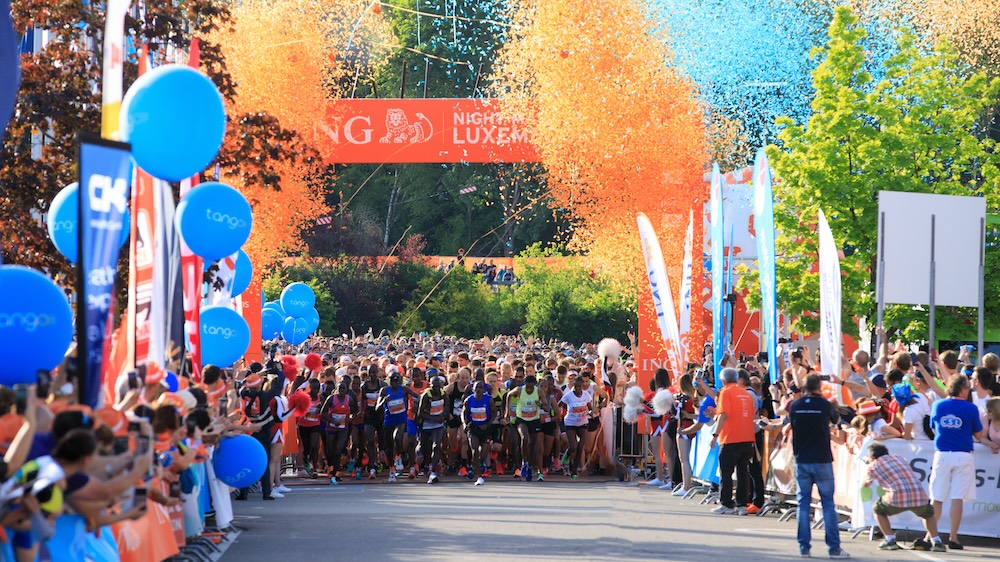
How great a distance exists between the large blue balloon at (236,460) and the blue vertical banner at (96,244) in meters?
5.33

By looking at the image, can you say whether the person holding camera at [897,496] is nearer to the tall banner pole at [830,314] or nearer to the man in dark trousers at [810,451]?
the man in dark trousers at [810,451]

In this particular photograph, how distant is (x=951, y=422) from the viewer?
555 inches

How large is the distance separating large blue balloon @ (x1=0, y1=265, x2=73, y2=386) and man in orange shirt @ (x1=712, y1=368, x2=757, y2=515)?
31.4ft

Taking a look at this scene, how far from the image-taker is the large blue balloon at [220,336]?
15.8 meters

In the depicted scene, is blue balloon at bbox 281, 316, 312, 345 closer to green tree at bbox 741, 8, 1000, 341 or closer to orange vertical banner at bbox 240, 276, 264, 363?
orange vertical banner at bbox 240, 276, 264, 363

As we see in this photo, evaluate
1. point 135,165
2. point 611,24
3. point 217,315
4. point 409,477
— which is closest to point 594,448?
point 409,477

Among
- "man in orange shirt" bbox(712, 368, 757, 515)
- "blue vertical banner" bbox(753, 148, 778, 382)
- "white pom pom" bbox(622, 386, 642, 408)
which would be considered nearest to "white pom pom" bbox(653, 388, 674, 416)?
"white pom pom" bbox(622, 386, 642, 408)

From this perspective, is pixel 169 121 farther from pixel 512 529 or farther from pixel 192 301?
pixel 512 529

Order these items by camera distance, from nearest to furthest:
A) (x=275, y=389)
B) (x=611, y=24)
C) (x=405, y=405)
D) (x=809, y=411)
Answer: (x=809, y=411)
(x=275, y=389)
(x=405, y=405)
(x=611, y=24)

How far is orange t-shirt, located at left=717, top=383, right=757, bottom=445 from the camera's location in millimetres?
17266

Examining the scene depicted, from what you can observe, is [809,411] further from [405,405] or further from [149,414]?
[405,405]

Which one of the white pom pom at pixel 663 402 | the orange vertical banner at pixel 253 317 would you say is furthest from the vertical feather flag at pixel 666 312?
the orange vertical banner at pixel 253 317

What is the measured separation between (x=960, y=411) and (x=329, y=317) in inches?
1563

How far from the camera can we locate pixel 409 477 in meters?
23.2
